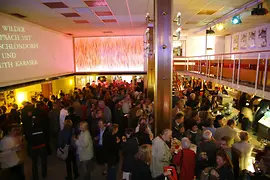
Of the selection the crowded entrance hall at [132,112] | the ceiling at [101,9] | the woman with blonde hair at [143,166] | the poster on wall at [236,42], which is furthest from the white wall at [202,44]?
the woman with blonde hair at [143,166]

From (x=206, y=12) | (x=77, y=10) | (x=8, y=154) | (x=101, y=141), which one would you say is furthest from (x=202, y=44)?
(x=8, y=154)

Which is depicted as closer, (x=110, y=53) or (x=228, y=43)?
(x=110, y=53)

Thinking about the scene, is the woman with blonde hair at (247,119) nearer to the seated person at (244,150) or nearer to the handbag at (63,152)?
the seated person at (244,150)

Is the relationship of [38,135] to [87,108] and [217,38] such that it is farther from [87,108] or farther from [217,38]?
[217,38]

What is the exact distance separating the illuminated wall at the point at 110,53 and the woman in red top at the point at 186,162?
11097 millimetres

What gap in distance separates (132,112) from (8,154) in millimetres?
3313

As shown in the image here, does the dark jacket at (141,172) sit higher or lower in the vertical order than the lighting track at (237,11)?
lower

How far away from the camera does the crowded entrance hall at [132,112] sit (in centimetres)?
392

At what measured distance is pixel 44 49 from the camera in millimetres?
9828

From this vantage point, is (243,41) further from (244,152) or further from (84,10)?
(244,152)

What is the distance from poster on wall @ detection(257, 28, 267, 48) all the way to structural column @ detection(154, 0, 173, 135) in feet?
29.1

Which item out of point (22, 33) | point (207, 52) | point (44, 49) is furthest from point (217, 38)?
point (22, 33)

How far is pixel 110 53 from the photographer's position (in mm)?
14430

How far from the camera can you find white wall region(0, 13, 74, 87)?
702 centimetres
